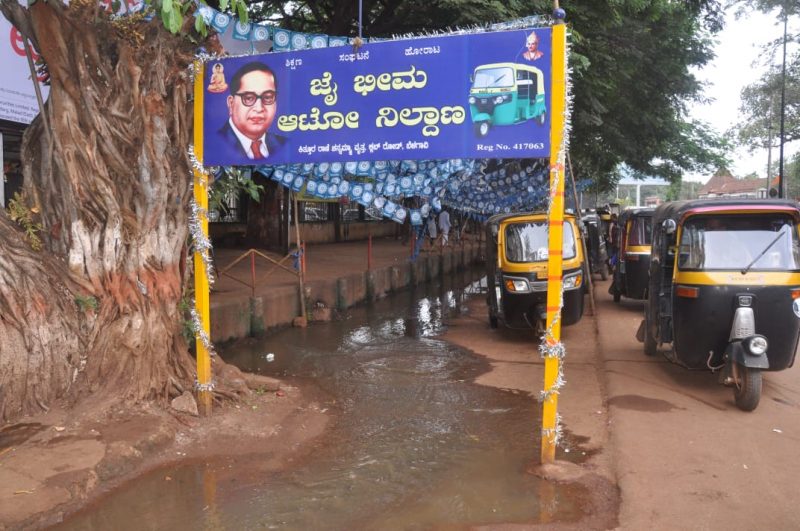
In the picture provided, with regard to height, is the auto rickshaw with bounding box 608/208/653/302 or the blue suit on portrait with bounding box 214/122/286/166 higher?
the blue suit on portrait with bounding box 214/122/286/166

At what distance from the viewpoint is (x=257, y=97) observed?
539cm

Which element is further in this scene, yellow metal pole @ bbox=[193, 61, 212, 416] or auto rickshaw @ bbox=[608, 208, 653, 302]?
auto rickshaw @ bbox=[608, 208, 653, 302]

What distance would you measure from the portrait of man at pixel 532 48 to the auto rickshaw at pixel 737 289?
10.2 ft

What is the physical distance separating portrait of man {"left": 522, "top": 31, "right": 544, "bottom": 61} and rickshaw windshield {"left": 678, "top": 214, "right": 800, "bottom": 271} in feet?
10.5

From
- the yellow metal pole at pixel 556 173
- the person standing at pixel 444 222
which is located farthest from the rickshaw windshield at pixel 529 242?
the person standing at pixel 444 222

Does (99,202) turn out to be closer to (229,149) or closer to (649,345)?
(229,149)

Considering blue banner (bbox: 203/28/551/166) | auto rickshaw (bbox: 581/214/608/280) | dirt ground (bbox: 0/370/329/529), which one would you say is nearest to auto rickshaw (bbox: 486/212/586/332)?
dirt ground (bbox: 0/370/329/529)

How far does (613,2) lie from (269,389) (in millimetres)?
9886

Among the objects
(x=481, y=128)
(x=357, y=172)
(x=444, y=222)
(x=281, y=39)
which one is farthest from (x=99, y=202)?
(x=444, y=222)

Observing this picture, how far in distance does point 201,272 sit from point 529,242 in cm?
536

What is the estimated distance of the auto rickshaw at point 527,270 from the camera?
9.06m

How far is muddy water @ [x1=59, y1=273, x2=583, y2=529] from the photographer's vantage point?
4.07 meters

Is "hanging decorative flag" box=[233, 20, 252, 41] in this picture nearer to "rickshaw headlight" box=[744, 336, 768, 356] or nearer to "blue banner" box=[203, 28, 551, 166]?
"blue banner" box=[203, 28, 551, 166]

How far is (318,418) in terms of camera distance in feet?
20.1
